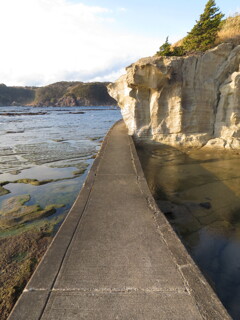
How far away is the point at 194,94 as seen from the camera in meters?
10.2

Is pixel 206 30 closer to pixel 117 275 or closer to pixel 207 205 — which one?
pixel 207 205

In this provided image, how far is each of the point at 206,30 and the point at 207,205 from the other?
45.4 ft

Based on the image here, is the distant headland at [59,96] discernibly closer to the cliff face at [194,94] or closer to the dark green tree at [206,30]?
the dark green tree at [206,30]

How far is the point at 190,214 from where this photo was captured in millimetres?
5141

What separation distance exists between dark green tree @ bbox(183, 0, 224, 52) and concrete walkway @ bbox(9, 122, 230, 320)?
13.9 metres

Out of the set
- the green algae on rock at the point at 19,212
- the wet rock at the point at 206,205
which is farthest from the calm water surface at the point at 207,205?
the green algae on rock at the point at 19,212

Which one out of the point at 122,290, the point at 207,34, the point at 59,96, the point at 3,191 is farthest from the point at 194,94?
the point at 59,96

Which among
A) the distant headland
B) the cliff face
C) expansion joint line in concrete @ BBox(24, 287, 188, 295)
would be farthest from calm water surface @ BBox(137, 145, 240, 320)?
the distant headland

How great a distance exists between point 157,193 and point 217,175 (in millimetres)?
2765

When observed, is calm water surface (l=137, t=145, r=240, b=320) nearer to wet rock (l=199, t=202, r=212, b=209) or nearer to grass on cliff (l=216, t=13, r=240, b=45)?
wet rock (l=199, t=202, r=212, b=209)

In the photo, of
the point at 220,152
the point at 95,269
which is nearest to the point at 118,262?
the point at 95,269

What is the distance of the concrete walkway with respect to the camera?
1.99 metres

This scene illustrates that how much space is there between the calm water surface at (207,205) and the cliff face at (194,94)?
1067mm

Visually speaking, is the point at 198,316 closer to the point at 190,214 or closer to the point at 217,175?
the point at 190,214
